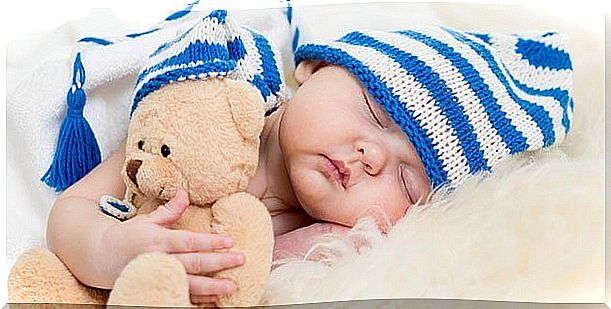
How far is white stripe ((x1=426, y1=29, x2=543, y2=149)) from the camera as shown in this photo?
1002 millimetres

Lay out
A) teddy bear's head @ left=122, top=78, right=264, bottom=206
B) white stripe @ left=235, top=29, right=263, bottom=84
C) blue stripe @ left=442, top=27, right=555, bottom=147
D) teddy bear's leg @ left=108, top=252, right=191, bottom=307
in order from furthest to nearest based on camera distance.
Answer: blue stripe @ left=442, top=27, right=555, bottom=147 < white stripe @ left=235, top=29, right=263, bottom=84 < teddy bear's head @ left=122, top=78, right=264, bottom=206 < teddy bear's leg @ left=108, top=252, right=191, bottom=307

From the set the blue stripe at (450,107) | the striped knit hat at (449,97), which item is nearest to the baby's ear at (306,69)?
the striped knit hat at (449,97)

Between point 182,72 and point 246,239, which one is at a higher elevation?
point 182,72

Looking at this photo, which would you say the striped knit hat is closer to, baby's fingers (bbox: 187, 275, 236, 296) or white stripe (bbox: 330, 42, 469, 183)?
white stripe (bbox: 330, 42, 469, 183)

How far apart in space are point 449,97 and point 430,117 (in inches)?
1.4

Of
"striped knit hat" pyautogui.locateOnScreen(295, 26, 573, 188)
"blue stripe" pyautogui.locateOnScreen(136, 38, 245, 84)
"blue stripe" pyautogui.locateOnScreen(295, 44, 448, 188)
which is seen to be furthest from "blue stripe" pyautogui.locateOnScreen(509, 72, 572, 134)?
"blue stripe" pyautogui.locateOnScreen(136, 38, 245, 84)

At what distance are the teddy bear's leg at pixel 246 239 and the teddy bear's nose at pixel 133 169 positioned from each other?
7 centimetres

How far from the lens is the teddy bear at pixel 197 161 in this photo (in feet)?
2.45

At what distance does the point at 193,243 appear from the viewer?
2.35 feet

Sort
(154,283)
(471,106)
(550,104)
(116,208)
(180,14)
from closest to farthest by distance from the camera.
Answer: (154,283)
(116,208)
(471,106)
(550,104)
(180,14)

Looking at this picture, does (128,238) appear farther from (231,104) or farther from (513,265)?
(513,265)

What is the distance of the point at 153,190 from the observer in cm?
77

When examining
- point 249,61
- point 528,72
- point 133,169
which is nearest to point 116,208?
point 133,169

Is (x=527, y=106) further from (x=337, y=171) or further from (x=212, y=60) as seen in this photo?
(x=212, y=60)
